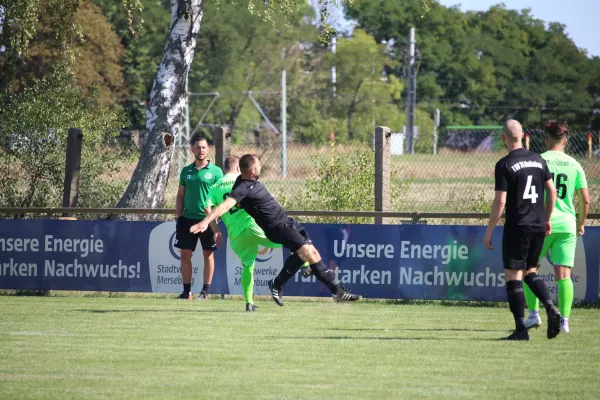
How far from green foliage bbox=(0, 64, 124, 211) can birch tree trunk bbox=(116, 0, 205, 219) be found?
63cm

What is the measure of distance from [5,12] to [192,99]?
45.1 meters

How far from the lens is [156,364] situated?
307 inches

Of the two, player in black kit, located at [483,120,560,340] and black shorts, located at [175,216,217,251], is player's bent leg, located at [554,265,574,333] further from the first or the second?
black shorts, located at [175,216,217,251]

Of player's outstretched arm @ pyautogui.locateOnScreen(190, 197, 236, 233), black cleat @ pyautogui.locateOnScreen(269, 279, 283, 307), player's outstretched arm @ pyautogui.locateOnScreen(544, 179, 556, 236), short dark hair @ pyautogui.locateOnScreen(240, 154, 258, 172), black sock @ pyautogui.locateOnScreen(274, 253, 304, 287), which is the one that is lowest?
black cleat @ pyautogui.locateOnScreen(269, 279, 283, 307)

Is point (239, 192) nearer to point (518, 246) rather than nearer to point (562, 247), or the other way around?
point (518, 246)

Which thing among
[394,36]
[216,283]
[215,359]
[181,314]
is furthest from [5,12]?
[394,36]

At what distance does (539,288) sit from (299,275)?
5011 mm

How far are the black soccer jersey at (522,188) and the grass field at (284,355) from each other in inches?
43.1

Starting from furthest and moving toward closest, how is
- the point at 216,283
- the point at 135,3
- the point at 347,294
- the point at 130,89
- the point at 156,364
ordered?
the point at 130,89, the point at 135,3, the point at 216,283, the point at 347,294, the point at 156,364

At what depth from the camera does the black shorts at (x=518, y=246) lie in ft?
30.2

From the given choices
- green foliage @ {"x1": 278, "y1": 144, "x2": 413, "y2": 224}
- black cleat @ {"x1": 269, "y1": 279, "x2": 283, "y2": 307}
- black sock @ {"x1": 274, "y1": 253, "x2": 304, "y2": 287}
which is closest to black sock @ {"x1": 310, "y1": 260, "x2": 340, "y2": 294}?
black sock @ {"x1": 274, "y1": 253, "x2": 304, "y2": 287}

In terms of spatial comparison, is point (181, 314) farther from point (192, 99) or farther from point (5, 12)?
point (192, 99)

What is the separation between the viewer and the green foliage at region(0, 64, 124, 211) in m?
16.7

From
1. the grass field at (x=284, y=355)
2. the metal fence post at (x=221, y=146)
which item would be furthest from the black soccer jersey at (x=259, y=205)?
the metal fence post at (x=221, y=146)
